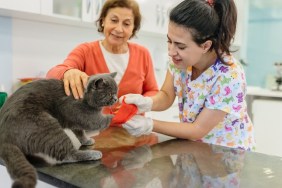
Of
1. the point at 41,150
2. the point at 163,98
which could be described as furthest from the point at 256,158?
the point at 41,150

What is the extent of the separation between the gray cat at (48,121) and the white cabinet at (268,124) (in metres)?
2.32

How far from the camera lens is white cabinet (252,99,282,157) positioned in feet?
9.28

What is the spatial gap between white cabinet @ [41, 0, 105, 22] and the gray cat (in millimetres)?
1061

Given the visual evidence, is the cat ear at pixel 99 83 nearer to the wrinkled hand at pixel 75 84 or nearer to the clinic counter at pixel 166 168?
the wrinkled hand at pixel 75 84

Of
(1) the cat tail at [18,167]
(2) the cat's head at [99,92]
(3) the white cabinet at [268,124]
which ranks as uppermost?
(2) the cat's head at [99,92]

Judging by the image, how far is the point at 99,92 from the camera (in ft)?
2.91

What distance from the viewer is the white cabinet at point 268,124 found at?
283 cm

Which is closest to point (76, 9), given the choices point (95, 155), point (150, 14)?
point (150, 14)

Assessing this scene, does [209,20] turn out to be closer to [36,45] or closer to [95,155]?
[95,155]

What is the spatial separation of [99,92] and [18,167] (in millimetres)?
305

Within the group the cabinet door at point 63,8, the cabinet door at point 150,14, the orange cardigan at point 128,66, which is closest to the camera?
the orange cardigan at point 128,66

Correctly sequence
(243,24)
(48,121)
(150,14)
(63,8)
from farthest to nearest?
(243,24), (150,14), (63,8), (48,121)

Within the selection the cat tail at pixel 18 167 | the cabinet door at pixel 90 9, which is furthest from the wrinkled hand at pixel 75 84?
the cabinet door at pixel 90 9

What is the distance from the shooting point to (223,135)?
1228mm
